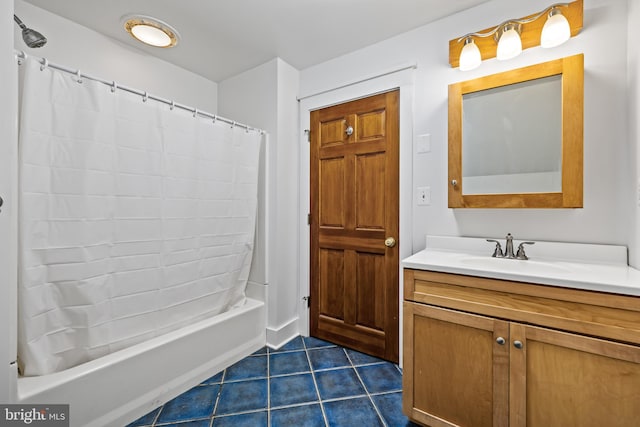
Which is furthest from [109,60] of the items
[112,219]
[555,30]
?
[555,30]

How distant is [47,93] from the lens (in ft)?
3.95

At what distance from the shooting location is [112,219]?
142 centimetres

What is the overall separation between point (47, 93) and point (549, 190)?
2365 mm

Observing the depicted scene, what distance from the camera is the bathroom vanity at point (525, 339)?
941 millimetres

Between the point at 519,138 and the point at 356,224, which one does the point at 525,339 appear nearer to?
the point at 519,138

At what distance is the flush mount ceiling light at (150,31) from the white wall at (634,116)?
246 centimetres

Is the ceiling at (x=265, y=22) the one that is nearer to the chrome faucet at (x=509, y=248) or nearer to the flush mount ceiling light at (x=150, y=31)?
the flush mount ceiling light at (x=150, y=31)

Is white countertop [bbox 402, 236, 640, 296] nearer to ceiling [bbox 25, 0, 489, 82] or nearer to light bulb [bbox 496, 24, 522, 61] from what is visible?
light bulb [bbox 496, 24, 522, 61]

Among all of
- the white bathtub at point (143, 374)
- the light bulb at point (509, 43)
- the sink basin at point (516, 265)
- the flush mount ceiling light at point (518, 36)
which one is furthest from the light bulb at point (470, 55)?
the white bathtub at point (143, 374)

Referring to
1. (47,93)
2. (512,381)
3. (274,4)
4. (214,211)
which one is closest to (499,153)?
(512,381)

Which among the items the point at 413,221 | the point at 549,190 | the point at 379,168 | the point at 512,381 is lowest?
the point at 512,381

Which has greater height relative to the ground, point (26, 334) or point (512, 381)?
point (26, 334)

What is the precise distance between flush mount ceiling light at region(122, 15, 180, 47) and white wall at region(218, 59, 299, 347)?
0.64 meters

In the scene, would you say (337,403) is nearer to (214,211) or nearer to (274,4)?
(214,211)
